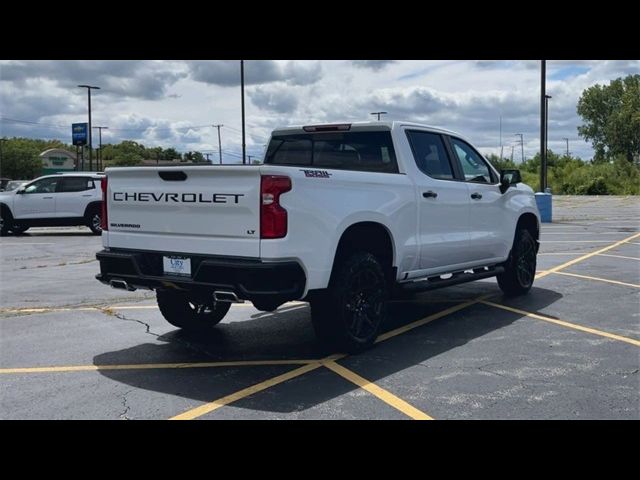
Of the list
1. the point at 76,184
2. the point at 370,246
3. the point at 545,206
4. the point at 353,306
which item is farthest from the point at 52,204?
the point at 353,306

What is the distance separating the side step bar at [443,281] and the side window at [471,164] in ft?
3.56

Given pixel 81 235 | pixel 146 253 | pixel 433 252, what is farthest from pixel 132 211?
pixel 81 235

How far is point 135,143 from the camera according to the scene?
363ft

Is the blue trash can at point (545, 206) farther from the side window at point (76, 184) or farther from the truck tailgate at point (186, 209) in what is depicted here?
the truck tailgate at point (186, 209)

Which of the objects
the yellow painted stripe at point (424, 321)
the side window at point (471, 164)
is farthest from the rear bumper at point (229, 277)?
the side window at point (471, 164)

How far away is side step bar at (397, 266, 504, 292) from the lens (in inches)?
260

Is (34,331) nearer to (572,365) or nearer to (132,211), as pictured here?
(132,211)

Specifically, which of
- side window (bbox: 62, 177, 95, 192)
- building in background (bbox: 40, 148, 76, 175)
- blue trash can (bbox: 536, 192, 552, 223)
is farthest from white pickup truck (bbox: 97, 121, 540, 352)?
building in background (bbox: 40, 148, 76, 175)

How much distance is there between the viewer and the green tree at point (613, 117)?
7756cm

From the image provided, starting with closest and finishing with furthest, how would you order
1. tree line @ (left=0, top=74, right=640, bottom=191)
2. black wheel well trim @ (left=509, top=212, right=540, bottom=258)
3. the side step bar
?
the side step bar
black wheel well trim @ (left=509, top=212, right=540, bottom=258)
tree line @ (left=0, top=74, right=640, bottom=191)

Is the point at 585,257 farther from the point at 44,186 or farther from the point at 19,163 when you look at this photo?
the point at 19,163

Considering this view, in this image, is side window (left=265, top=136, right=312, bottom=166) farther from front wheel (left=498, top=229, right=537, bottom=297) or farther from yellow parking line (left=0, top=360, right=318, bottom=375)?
front wheel (left=498, top=229, right=537, bottom=297)
